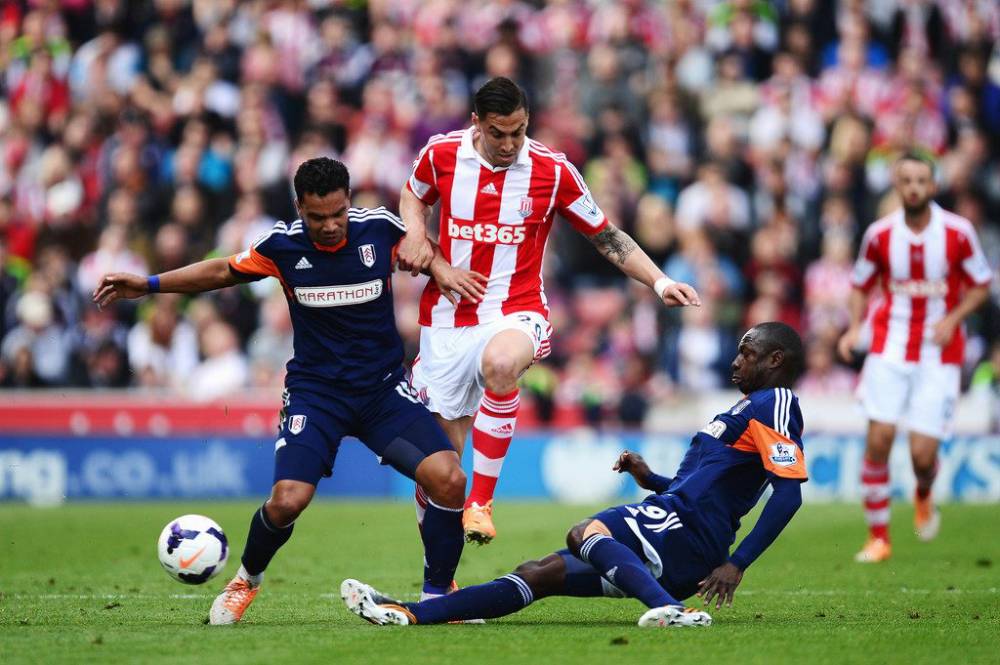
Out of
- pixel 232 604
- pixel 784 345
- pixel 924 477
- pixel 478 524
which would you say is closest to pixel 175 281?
pixel 232 604

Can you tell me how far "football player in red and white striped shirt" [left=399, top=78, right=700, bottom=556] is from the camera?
8.23 metres

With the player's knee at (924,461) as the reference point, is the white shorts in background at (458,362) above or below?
above

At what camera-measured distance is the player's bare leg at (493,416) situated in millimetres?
7969

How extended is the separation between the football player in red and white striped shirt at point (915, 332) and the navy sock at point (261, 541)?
5.43 metres

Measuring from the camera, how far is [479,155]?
8.38 meters

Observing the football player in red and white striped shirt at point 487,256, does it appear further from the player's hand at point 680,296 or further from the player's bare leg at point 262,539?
the player's bare leg at point 262,539

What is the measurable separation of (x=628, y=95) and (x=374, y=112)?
10.6 feet

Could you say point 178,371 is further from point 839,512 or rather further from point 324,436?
point 324,436

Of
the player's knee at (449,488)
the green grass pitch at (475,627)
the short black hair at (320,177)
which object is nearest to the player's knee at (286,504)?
the green grass pitch at (475,627)

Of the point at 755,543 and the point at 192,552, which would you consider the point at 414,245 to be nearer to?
the point at 192,552

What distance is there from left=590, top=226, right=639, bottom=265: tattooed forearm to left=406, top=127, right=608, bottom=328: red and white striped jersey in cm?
9

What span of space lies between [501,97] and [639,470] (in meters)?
2.06

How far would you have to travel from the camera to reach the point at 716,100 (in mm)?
18703

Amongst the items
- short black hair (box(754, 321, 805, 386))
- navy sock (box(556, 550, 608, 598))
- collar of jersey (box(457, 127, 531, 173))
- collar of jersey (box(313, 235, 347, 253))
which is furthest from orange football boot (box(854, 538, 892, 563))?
collar of jersey (box(313, 235, 347, 253))
